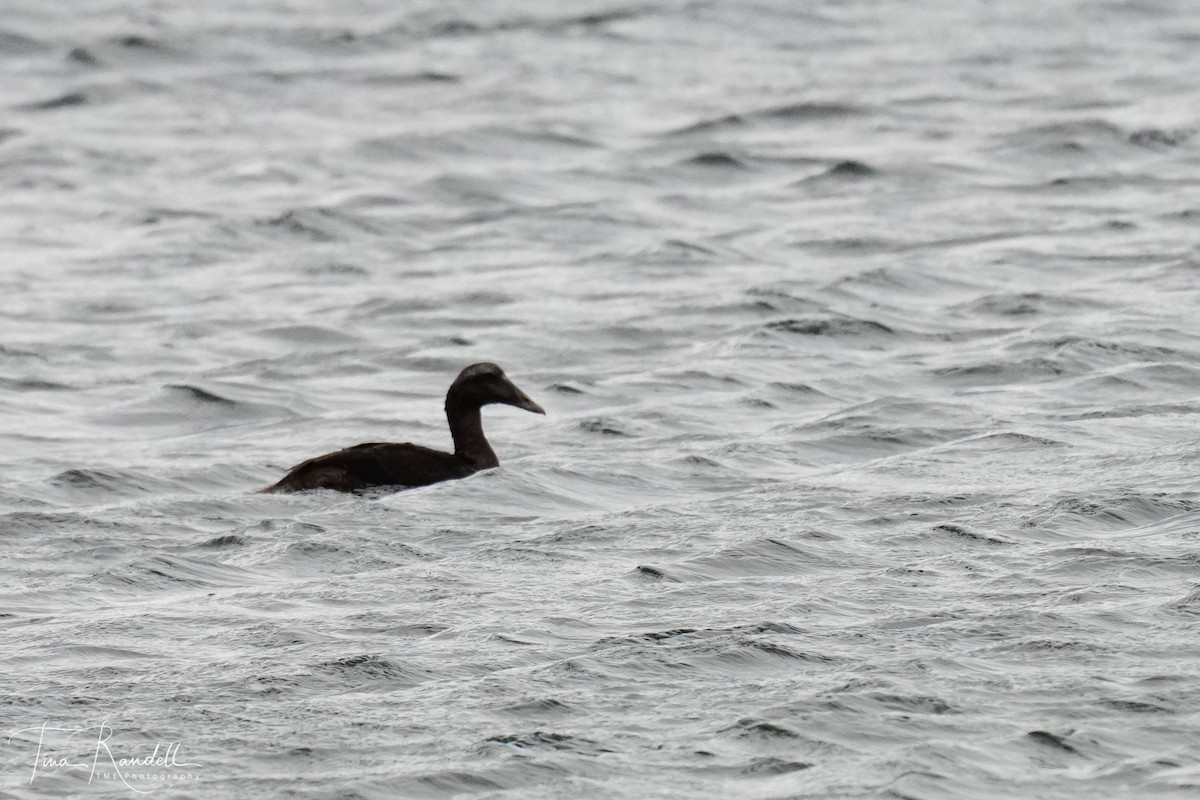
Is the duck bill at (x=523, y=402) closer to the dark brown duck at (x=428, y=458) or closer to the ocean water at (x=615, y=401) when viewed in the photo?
the dark brown duck at (x=428, y=458)

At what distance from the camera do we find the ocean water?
28.7 ft

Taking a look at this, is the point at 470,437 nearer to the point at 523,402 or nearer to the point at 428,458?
the point at 428,458

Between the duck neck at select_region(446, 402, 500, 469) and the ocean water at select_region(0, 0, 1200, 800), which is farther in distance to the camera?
the duck neck at select_region(446, 402, 500, 469)

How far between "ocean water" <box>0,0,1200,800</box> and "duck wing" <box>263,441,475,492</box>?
0.17 meters

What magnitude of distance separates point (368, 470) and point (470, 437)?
891 millimetres

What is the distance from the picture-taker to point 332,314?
754 inches

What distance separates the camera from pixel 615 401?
1568 cm

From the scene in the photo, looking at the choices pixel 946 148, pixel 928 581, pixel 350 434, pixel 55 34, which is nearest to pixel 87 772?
pixel 928 581

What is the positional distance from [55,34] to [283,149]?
8660 millimetres
